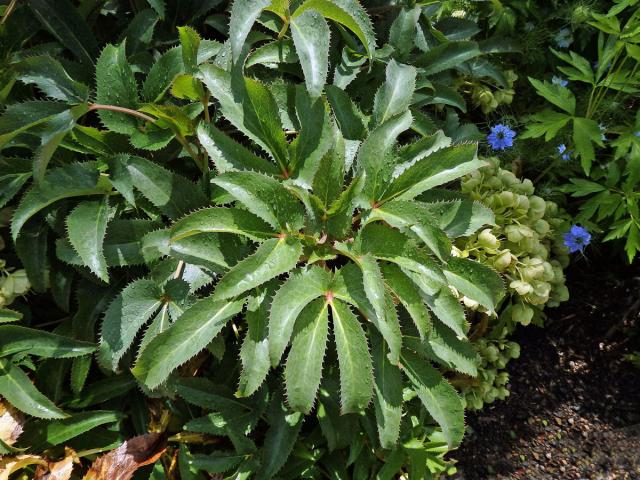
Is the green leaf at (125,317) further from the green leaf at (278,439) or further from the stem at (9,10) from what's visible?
the stem at (9,10)

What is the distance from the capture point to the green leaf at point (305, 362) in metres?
1.09

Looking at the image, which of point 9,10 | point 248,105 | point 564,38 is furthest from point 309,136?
point 564,38

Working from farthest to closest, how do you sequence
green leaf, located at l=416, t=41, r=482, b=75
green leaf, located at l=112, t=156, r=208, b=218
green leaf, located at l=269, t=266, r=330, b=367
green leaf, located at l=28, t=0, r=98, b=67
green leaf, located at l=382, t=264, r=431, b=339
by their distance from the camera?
green leaf, located at l=416, t=41, r=482, b=75
green leaf, located at l=28, t=0, r=98, b=67
green leaf, located at l=112, t=156, r=208, b=218
green leaf, located at l=382, t=264, r=431, b=339
green leaf, located at l=269, t=266, r=330, b=367

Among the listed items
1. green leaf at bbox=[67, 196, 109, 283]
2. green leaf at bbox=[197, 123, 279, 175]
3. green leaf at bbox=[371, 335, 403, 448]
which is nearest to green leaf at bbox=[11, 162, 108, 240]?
green leaf at bbox=[67, 196, 109, 283]

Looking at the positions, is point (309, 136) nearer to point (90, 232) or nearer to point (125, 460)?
point (90, 232)

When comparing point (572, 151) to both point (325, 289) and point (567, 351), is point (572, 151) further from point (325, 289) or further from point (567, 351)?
point (325, 289)

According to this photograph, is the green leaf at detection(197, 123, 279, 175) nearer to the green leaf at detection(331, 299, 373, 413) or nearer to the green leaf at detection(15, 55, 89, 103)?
the green leaf at detection(15, 55, 89, 103)

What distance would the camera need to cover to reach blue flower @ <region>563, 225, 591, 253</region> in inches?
65.1

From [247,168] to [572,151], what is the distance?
3.64 ft

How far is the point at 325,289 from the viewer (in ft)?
3.76

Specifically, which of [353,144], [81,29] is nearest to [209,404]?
[353,144]

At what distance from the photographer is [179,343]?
1.13 m

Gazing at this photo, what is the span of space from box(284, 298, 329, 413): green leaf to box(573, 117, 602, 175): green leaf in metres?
0.96

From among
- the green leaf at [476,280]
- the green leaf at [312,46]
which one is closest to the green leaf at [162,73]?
the green leaf at [312,46]
